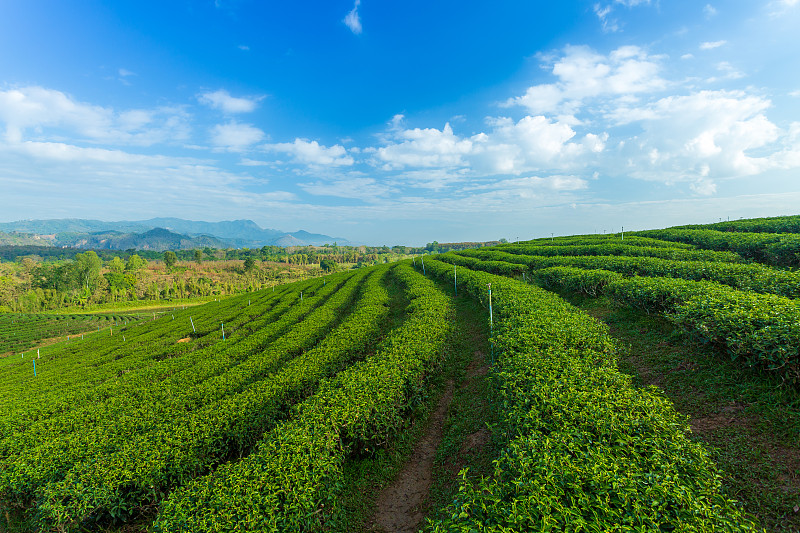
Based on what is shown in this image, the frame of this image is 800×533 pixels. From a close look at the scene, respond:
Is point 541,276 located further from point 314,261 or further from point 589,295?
point 314,261

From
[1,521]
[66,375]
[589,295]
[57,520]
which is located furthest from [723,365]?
[66,375]

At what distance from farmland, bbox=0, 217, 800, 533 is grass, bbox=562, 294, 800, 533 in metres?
0.04

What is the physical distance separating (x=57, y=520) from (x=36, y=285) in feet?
416

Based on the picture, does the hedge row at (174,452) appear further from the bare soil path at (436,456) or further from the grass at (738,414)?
the grass at (738,414)

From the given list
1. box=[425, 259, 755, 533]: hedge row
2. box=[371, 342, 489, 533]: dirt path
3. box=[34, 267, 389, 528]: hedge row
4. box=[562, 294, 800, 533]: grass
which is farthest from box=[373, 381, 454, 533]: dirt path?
box=[562, 294, 800, 533]: grass

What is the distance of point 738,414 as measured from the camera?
21.5 feet

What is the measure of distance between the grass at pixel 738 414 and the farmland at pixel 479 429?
37 millimetres

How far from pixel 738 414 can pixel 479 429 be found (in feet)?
18.7

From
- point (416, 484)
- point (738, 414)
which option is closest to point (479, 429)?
point (416, 484)

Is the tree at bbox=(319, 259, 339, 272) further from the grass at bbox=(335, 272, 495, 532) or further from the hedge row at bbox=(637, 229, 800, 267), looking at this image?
the grass at bbox=(335, 272, 495, 532)

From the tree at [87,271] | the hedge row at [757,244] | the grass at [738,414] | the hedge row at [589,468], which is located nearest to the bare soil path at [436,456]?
the hedge row at [589,468]

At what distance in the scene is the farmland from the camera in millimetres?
3961

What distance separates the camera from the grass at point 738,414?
4785 millimetres

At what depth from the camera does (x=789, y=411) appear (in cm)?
605
